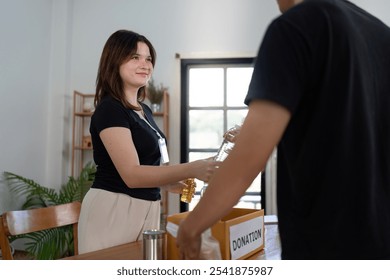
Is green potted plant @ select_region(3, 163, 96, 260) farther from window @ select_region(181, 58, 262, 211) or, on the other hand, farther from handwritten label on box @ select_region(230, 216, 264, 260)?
handwritten label on box @ select_region(230, 216, 264, 260)

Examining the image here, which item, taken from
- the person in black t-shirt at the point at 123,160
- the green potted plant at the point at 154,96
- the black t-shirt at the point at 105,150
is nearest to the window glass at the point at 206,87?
the green potted plant at the point at 154,96

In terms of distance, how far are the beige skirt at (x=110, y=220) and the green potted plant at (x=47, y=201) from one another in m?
1.94

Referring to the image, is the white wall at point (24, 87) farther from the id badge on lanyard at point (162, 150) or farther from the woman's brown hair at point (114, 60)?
the id badge on lanyard at point (162, 150)

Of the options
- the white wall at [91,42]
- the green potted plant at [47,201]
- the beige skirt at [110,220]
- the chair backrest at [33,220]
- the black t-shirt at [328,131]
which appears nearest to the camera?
the black t-shirt at [328,131]

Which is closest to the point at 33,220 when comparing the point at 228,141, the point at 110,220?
the point at 110,220

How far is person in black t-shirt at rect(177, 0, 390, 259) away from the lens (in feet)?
1.62

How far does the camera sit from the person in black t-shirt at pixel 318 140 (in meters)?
0.49

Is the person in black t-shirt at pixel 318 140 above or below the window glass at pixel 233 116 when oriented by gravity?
below

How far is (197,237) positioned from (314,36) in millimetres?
321

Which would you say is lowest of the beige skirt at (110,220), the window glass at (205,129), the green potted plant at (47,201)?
the green potted plant at (47,201)

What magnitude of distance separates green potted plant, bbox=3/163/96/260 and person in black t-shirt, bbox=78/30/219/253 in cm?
197

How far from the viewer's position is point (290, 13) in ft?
1.65

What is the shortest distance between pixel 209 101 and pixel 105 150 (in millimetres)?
2687
